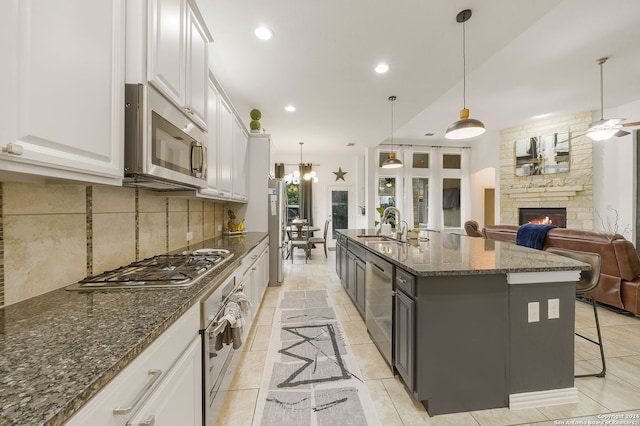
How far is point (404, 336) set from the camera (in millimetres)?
1693

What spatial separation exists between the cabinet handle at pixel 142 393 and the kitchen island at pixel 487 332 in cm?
129

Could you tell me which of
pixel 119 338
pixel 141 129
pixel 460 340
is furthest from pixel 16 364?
pixel 460 340

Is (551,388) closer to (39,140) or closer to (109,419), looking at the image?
(109,419)

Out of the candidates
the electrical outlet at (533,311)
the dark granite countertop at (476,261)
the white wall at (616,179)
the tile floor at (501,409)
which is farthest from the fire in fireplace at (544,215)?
the electrical outlet at (533,311)

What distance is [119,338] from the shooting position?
0.75m

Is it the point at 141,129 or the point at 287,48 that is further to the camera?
the point at 287,48

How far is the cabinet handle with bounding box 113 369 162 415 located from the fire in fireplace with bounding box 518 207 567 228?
24.5 ft

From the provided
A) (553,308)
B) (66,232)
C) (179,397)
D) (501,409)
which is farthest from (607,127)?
(66,232)

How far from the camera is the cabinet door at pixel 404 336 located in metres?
1.59

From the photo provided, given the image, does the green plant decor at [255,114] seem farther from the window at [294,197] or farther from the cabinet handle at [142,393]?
the cabinet handle at [142,393]

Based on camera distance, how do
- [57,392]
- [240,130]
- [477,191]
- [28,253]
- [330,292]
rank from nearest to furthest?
[57,392] < [28,253] < [240,130] < [330,292] < [477,191]

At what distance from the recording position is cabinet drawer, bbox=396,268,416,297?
5.21ft

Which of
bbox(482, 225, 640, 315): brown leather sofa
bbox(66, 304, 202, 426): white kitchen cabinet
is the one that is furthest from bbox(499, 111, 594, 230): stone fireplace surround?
bbox(66, 304, 202, 426): white kitchen cabinet

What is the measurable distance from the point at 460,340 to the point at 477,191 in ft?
25.7
